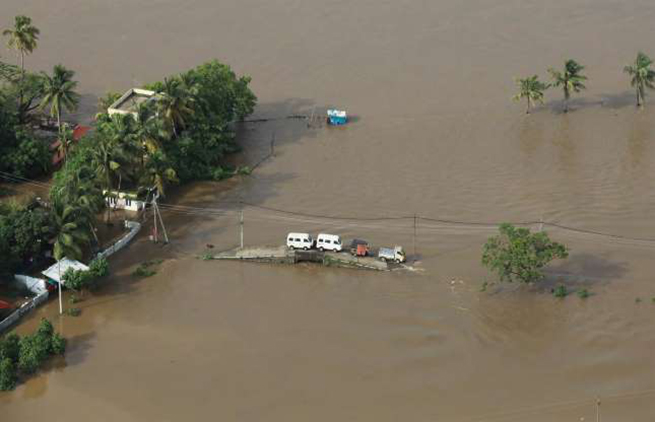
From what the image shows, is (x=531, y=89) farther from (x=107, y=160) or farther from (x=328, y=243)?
(x=107, y=160)

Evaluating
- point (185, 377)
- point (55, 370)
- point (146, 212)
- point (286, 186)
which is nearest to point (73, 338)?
point (55, 370)

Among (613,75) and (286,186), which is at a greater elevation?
(613,75)

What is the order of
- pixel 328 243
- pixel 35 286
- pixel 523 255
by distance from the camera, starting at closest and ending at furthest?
pixel 523 255 < pixel 35 286 < pixel 328 243

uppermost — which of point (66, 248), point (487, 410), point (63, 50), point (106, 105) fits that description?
point (63, 50)

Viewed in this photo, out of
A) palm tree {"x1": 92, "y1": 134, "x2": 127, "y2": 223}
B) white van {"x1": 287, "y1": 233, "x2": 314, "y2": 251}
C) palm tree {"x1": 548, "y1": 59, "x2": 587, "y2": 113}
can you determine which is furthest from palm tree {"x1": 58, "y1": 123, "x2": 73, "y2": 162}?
palm tree {"x1": 548, "y1": 59, "x2": 587, "y2": 113}

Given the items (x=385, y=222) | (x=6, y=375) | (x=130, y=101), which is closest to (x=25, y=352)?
(x=6, y=375)

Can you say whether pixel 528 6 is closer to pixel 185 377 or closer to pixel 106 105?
pixel 106 105

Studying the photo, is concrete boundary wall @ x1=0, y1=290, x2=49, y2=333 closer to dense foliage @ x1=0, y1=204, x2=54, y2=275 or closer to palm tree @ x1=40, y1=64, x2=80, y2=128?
dense foliage @ x1=0, y1=204, x2=54, y2=275
